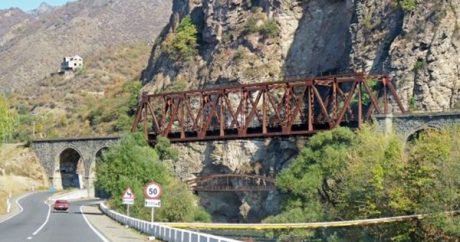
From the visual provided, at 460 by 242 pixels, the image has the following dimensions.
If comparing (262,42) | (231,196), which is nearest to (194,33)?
(262,42)

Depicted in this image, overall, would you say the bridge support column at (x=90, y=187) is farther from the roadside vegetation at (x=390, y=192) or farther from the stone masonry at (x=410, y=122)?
the roadside vegetation at (x=390, y=192)

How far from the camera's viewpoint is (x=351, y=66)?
308 ft

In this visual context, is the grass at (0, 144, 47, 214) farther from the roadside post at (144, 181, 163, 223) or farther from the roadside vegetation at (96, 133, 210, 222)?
the roadside post at (144, 181, 163, 223)

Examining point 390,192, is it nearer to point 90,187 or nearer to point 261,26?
point 261,26

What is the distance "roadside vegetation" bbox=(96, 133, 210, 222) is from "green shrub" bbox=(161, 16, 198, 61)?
134 ft

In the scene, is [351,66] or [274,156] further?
[274,156]

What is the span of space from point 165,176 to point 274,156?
2907 centimetres

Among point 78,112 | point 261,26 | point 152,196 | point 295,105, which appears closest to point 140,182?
point 295,105

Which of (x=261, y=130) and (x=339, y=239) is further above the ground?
(x=261, y=130)

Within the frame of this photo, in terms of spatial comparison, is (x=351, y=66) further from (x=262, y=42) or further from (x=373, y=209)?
(x=373, y=209)

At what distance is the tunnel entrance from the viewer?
12875 cm

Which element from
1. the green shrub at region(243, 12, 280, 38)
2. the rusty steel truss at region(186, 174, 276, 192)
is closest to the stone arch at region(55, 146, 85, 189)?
the rusty steel truss at region(186, 174, 276, 192)

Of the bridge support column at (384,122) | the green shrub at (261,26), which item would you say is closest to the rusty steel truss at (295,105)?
the bridge support column at (384,122)

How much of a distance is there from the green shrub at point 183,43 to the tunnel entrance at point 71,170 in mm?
21270
